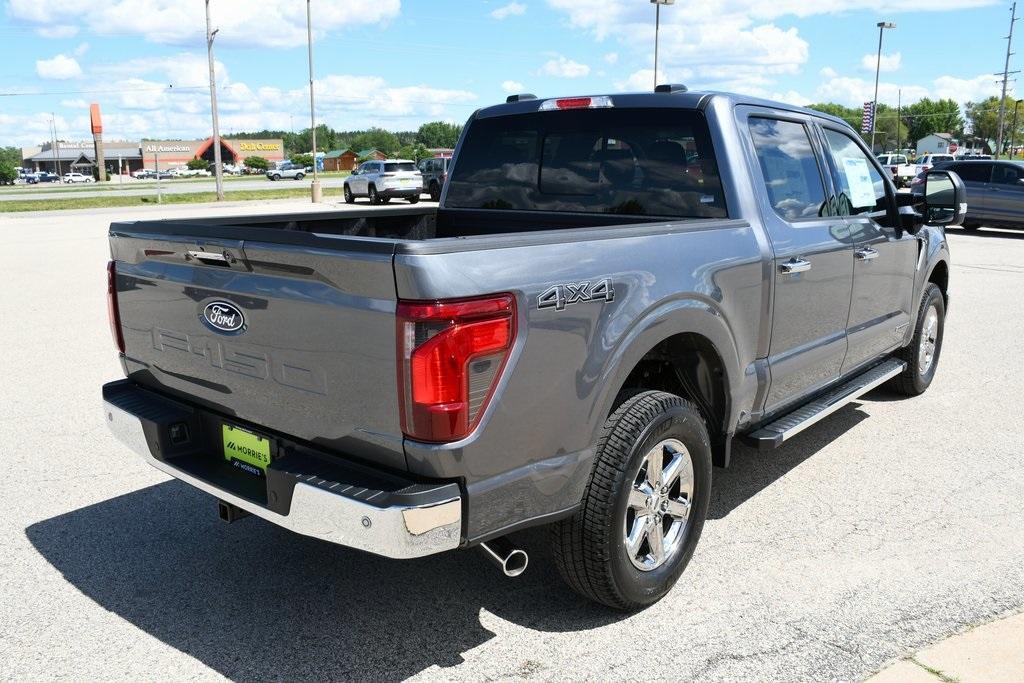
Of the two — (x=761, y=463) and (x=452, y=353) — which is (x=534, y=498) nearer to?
(x=452, y=353)

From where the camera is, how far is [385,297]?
2482mm

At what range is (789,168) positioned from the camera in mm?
4324

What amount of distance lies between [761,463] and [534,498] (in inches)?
102

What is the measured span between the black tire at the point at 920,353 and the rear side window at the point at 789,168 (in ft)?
6.31

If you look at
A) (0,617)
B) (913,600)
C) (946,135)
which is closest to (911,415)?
(913,600)

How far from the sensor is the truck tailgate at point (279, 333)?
255 cm

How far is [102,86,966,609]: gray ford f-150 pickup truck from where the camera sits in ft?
8.32

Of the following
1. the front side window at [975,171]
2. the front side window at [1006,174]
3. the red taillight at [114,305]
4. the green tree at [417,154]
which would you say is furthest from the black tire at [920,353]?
the green tree at [417,154]

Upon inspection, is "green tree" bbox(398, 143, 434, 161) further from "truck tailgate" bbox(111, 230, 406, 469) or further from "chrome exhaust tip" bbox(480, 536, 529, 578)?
"chrome exhaust tip" bbox(480, 536, 529, 578)

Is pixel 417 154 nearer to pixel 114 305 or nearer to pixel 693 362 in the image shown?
pixel 114 305

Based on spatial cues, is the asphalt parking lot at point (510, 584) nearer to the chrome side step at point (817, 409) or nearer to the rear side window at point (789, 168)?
the chrome side step at point (817, 409)

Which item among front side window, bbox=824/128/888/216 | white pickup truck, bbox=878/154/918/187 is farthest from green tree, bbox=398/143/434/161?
front side window, bbox=824/128/888/216

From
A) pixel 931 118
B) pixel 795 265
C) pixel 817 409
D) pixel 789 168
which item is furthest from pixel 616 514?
pixel 931 118

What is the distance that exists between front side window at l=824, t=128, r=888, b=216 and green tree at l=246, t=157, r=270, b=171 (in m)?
124
